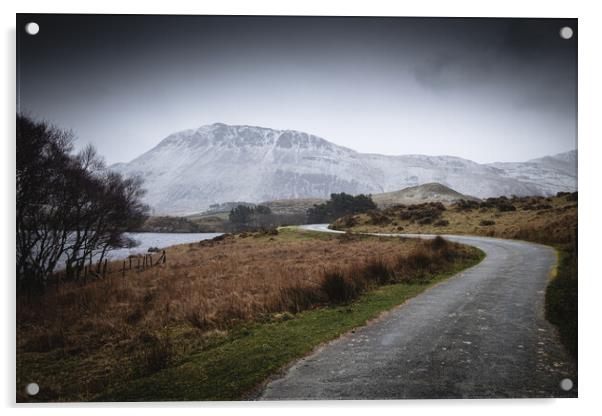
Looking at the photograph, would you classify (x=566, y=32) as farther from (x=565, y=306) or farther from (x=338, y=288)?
(x=338, y=288)

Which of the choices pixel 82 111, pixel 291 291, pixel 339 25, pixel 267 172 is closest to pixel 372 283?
pixel 291 291

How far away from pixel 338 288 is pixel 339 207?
156 feet

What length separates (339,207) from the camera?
5431cm

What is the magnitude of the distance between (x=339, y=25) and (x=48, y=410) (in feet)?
27.3

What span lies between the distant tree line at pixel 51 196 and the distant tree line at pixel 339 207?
42668 mm

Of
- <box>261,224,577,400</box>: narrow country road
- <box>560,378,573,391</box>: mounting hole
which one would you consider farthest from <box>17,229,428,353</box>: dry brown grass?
<box>560,378,573,391</box>: mounting hole

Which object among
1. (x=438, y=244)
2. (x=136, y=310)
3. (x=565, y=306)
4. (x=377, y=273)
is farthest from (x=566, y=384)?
(x=438, y=244)

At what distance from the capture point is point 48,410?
502 centimetres

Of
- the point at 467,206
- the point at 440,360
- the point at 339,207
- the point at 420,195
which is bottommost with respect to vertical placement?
the point at 440,360

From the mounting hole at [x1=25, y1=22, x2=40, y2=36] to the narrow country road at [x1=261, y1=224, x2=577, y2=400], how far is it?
7.44m

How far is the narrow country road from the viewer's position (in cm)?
393

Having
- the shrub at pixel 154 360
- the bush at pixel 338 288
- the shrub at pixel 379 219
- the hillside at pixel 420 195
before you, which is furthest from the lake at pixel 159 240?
the hillside at pixel 420 195

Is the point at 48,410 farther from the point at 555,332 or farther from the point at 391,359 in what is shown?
the point at 555,332

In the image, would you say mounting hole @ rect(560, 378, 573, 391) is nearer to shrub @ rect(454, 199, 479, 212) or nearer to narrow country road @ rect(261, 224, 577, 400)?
narrow country road @ rect(261, 224, 577, 400)
